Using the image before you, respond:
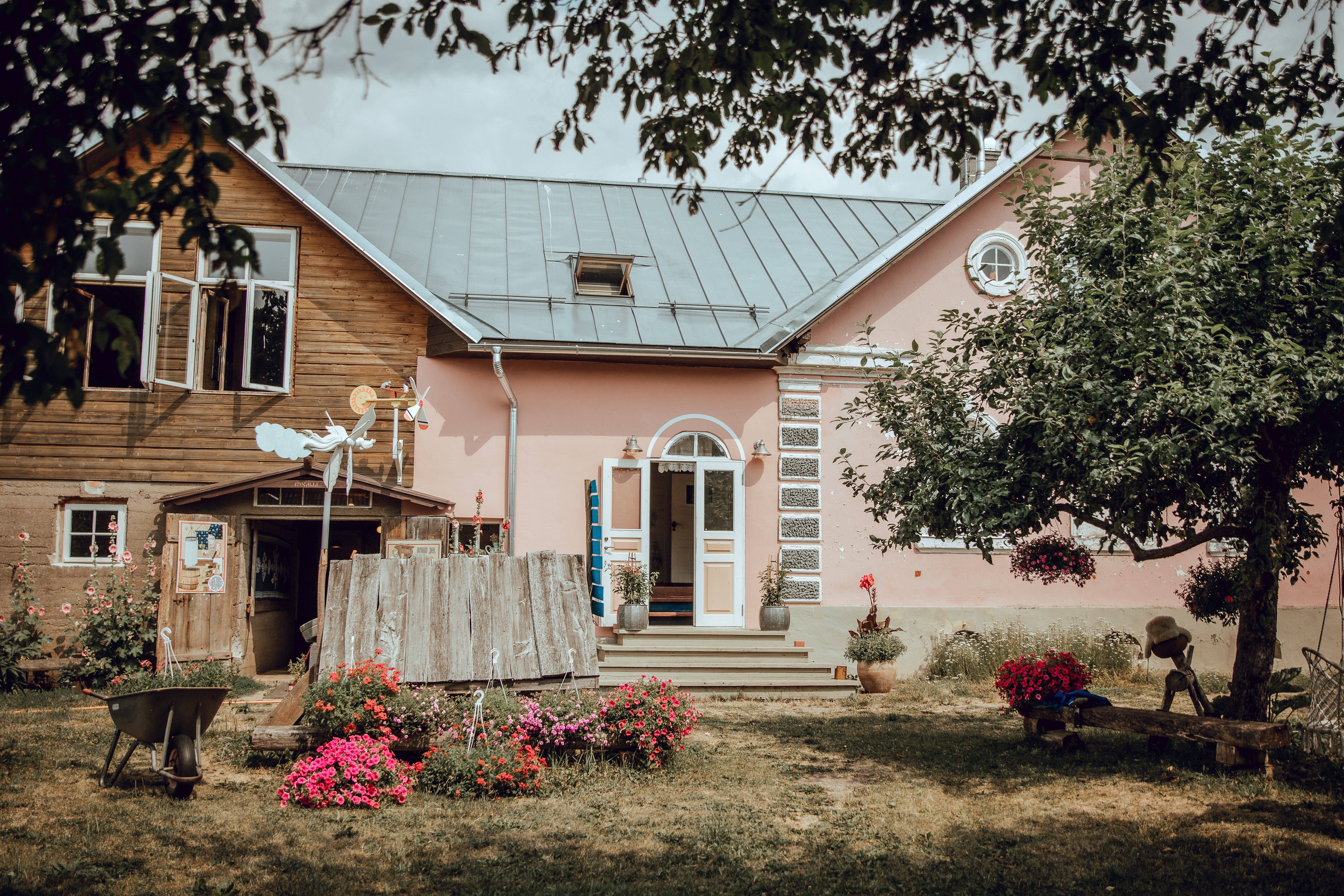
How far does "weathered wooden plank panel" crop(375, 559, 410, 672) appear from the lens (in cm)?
758

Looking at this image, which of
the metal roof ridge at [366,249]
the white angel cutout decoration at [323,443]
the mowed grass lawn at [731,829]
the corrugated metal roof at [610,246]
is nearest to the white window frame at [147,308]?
the metal roof ridge at [366,249]

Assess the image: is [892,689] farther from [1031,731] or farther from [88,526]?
Result: [88,526]

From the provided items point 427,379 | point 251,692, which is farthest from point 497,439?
point 251,692

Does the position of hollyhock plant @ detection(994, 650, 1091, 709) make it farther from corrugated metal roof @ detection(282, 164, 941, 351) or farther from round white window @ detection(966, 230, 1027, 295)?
round white window @ detection(966, 230, 1027, 295)

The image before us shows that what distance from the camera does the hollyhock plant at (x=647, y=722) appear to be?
24.1 ft

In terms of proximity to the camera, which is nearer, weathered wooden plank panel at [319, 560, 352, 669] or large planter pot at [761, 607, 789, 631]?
weathered wooden plank panel at [319, 560, 352, 669]

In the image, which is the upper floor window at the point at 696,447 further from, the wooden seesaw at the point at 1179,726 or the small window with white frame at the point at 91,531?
the small window with white frame at the point at 91,531

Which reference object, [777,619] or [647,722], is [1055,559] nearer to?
[777,619]

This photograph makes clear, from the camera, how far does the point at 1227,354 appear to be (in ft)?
22.7

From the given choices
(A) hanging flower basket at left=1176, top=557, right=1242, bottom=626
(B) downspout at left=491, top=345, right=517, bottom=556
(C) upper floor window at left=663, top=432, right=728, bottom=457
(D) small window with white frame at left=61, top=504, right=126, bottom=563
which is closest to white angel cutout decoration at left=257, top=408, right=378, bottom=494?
(B) downspout at left=491, top=345, right=517, bottom=556

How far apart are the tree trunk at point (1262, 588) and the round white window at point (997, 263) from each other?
6297 millimetres

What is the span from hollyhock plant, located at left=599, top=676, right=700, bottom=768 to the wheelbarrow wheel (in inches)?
107

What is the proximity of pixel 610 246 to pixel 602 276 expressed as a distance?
3.10 ft

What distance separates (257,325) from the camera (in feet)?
40.0
